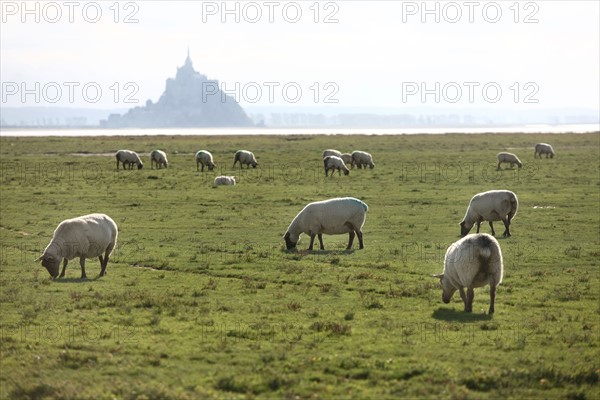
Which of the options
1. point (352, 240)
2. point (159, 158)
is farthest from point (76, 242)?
point (159, 158)

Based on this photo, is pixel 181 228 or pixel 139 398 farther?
pixel 181 228

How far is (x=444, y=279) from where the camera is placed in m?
17.6

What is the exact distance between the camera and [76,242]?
69.3 ft

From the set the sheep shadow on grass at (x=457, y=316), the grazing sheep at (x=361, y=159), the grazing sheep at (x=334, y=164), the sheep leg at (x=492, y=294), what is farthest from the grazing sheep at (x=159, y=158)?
the sheep leg at (x=492, y=294)

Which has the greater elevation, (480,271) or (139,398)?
(480,271)

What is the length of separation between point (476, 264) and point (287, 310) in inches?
160

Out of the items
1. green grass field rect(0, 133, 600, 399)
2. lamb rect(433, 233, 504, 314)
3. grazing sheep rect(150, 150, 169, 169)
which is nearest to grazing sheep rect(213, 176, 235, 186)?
green grass field rect(0, 133, 600, 399)

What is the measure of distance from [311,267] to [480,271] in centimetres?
701

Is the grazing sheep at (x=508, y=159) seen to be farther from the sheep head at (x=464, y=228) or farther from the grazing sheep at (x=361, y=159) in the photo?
the sheep head at (x=464, y=228)

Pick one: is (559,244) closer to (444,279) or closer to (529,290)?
(529,290)

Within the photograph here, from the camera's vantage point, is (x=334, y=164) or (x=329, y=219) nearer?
(x=329, y=219)

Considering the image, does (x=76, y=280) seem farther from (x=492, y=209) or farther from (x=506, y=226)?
(x=506, y=226)

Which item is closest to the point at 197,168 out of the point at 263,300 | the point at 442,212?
the point at 442,212

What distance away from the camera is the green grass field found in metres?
12.5
